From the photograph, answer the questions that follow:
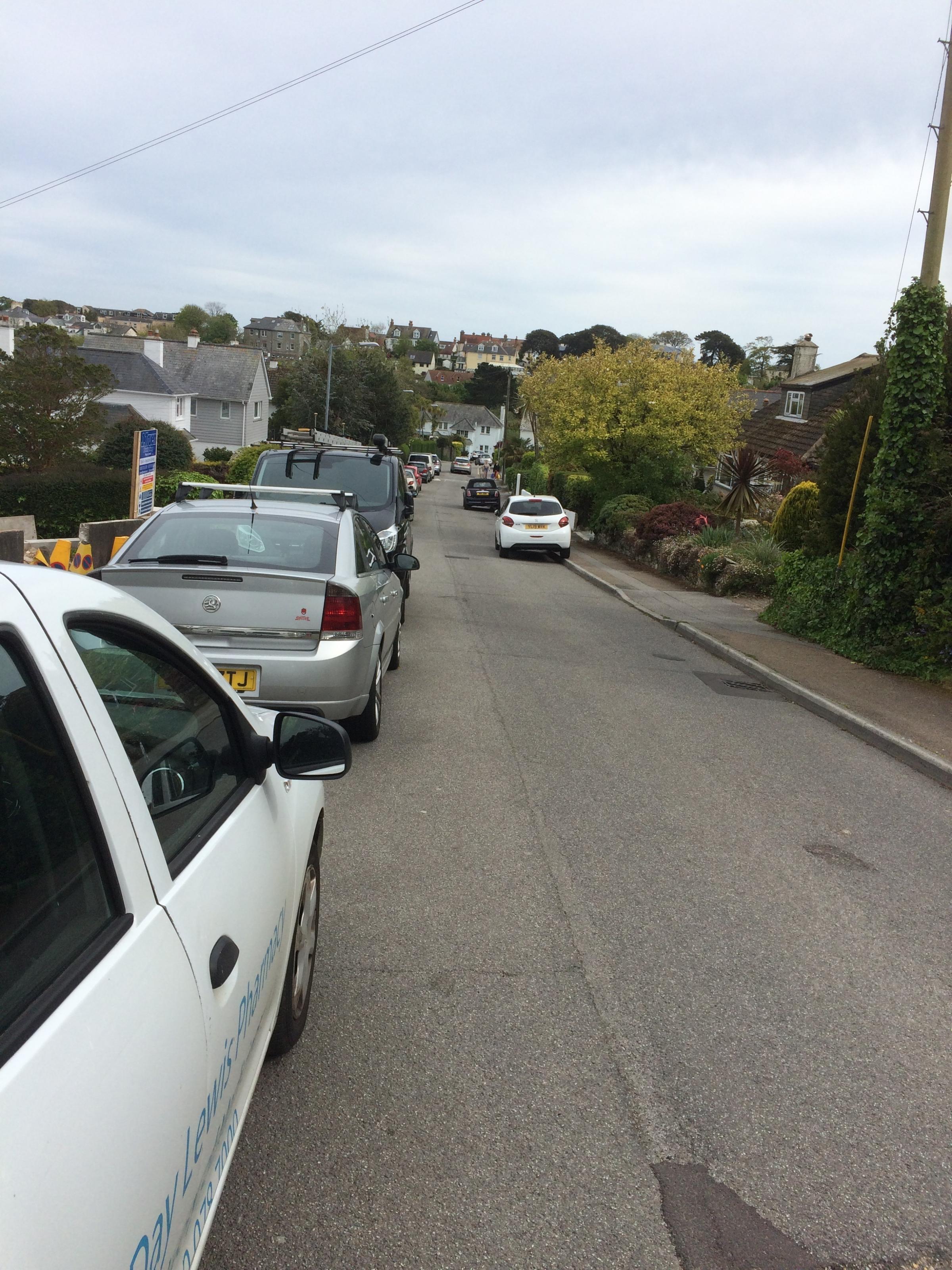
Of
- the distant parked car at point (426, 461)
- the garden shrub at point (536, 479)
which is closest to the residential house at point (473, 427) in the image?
the distant parked car at point (426, 461)

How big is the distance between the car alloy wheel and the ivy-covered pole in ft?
32.9

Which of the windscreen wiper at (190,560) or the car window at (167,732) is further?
the windscreen wiper at (190,560)

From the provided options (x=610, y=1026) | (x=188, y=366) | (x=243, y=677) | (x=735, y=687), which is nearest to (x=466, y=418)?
(x=188, y=366)

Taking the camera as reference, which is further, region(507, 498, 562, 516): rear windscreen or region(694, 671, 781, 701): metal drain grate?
region(507, 498, 562, 516): rear windscreen

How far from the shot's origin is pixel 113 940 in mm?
1722

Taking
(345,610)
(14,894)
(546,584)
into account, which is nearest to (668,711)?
(345,610)

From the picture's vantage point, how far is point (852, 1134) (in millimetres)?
3283

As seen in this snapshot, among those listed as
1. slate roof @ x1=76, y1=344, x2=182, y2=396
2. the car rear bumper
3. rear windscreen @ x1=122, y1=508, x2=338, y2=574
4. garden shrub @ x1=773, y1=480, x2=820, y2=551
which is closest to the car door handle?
the car rear bumper

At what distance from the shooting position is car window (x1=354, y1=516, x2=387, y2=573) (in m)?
7.64

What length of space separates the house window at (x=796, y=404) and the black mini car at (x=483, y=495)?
1435 cm

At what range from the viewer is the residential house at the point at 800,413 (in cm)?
3638

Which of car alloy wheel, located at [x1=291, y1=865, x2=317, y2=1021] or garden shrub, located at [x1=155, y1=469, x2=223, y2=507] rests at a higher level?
car alloy wheel, located at [x1=291, y1=865, x2=317, y2=1021]

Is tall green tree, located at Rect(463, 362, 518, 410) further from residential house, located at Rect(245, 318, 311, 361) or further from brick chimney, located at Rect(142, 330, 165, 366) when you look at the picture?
brick chimney, located at Rect(142, 330, 165, 366)

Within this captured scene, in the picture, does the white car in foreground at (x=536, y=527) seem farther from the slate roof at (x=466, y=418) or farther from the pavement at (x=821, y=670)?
the slate roof at (x=466, y=418)
